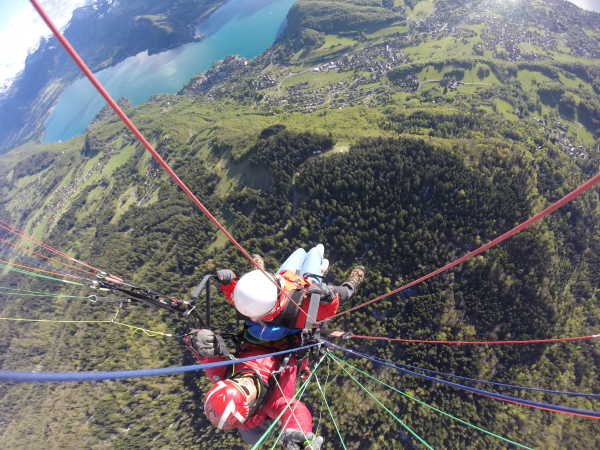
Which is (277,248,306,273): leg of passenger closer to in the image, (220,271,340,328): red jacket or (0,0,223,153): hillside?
(220,271,340,328): red jacket

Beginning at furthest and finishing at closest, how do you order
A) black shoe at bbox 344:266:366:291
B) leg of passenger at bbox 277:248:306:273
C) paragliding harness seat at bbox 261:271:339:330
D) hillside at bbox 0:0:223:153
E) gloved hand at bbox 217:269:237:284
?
hillside at bbox 0:0:223:153 < leg of passenger at bbox 277:248:306:273 < black shoe at bbox 344:266:366:291 < gloved hand at bbox 217:269:237:284 < paragliding harness seat at bbox 261:271:339:330

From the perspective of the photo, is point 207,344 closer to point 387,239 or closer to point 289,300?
point 289,300

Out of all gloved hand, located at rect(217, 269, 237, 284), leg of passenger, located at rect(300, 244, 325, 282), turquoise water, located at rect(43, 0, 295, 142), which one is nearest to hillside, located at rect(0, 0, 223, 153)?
turquoise water, located at rect(43, 0, 295, 142)

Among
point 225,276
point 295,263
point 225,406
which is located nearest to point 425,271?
point 295,263

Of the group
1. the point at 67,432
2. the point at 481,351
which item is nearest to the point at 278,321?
the point at 481,351

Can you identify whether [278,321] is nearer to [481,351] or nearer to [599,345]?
[481,351]

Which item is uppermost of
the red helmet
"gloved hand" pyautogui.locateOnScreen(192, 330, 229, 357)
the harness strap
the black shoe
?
the red helmet
